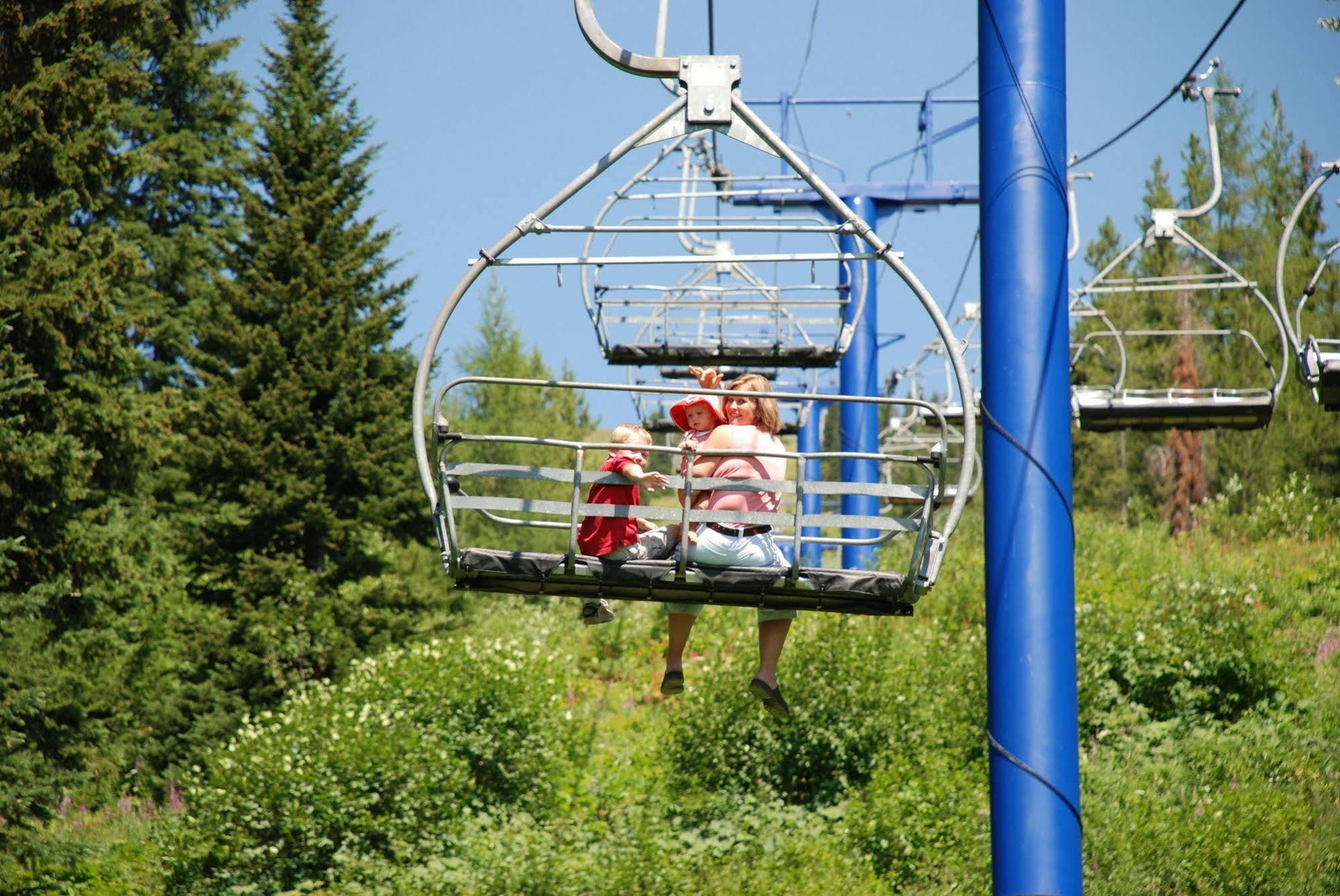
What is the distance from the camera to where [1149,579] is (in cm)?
1614

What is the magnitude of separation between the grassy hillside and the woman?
6.42m

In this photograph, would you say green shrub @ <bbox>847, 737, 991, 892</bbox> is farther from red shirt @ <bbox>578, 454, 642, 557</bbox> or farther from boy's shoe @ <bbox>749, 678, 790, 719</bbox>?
red shirt @ <bbox>578, 454, 642, 557</bbox>

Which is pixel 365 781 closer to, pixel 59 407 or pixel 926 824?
pixel 59 407

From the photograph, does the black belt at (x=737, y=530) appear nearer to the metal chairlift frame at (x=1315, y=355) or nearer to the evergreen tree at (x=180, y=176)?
the metal chairlift frame at (x=1315, y=355)

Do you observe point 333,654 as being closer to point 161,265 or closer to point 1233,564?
point 161,265

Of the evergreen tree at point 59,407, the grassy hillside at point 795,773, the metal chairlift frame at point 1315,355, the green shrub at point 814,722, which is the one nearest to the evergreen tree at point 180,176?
the evergreen tree at point 59,407

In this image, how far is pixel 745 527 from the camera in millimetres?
5160

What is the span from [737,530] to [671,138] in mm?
1413

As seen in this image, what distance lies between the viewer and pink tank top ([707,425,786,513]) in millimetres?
5242

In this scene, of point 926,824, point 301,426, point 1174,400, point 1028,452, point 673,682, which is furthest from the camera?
point 301,426

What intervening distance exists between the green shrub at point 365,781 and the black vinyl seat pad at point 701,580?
8.99m

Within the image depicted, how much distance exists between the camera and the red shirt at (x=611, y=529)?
5.05 m

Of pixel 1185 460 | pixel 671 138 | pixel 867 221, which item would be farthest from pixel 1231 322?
pixel 671 138

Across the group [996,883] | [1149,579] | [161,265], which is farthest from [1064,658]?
[161,265]
